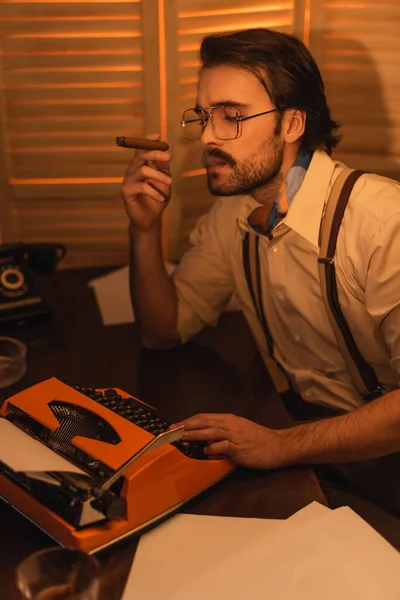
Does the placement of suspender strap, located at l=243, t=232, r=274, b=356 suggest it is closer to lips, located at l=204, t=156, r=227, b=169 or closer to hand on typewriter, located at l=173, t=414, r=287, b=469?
lips, located at l=204, t=156, r=227, b=169

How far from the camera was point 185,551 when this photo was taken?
115 cm

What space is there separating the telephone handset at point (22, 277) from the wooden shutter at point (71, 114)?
20 centimetres

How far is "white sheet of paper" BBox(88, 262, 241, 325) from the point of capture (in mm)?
1959

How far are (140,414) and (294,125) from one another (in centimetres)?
79

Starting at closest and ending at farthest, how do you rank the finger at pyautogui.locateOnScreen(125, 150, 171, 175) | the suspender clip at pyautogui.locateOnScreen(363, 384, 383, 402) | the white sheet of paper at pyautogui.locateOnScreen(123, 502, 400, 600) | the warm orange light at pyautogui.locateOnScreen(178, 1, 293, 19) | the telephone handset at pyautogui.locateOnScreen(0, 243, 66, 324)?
1. the white sheet of paper at pyautogui.locateOnScreen(123, 502, 400, 600)
2. the suspender clip at pyautogui.locateOnScreen(363, 384, 383, 402)
3. the finger at pyautogui.locateOnScreen(125, 150, 171, 175)
4. the telephone handset at pyautogui.locateOnScreen(0, 243, 66, 324)
5. the warm orange light at pyautogui.locateOnScreen(178, 1, 293, 19)

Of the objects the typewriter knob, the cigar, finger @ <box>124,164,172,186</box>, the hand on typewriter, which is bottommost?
the hand on typewriter

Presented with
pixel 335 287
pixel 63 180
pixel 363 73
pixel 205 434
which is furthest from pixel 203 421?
pixel 363 73

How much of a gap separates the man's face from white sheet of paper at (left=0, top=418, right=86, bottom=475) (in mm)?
748

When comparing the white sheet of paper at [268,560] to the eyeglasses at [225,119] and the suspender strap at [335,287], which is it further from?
the eyeglasses at [225,119]

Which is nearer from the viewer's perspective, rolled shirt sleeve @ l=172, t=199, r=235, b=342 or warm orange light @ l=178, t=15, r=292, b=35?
rolled shirt sleeve @ l=172, t=199, r=235, b=342

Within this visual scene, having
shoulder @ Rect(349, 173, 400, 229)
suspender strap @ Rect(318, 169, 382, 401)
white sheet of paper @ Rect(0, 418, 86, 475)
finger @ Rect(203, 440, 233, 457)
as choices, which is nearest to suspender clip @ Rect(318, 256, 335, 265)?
suspender strap @ Rect(318, 169, 382, 401)

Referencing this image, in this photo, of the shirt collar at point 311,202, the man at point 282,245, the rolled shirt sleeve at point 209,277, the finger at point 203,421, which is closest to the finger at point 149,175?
the man at point 282,245

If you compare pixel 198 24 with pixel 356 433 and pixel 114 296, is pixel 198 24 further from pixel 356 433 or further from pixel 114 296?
pixel 356 433

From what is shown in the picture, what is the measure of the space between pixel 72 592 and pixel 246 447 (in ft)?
1.46
